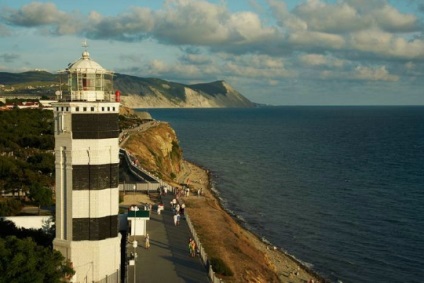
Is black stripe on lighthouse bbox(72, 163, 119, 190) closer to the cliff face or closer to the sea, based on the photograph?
the sea

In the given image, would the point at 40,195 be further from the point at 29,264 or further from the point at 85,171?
the point at 29,264

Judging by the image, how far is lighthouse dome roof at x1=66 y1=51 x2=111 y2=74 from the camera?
18.0m

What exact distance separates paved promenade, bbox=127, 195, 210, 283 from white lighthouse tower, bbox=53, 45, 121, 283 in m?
2.32

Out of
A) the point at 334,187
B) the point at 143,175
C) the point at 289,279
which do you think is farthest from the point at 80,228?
the point at 334,187

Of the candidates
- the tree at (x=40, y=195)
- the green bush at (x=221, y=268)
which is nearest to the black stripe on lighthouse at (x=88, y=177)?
the green bush at (x=221, y=268)

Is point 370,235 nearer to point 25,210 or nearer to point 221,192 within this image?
point 221,192

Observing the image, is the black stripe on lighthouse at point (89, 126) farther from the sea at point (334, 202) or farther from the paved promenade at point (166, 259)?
the sea at point (334, 202)

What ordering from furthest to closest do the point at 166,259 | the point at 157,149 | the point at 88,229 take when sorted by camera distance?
the point at 157,149 → the point at 166,259 → the point at 88,229

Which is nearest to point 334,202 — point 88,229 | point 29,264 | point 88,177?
point 88,229

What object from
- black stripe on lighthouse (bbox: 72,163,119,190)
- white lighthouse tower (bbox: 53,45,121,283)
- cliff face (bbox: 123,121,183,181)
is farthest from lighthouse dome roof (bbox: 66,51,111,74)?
cliff face (bbox: 123,121,183,181)

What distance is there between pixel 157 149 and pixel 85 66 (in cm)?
5421

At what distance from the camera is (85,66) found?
18016mm

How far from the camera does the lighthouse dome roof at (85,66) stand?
18.0 meters

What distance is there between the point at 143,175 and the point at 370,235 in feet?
66.0
